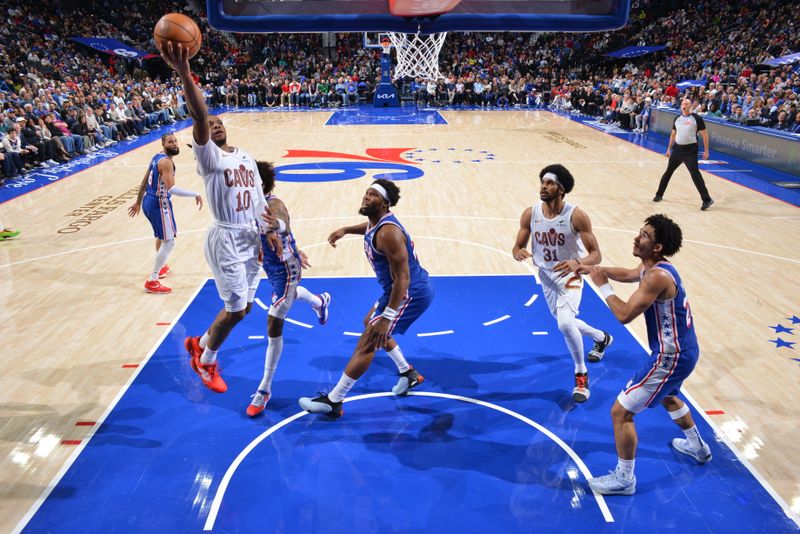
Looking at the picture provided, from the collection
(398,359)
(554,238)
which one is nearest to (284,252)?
(398,359)

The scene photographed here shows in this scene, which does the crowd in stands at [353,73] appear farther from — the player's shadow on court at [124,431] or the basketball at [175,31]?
the basketball at [175,31]

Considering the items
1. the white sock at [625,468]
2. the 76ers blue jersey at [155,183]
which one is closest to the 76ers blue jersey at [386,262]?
the white sock at [625,468]

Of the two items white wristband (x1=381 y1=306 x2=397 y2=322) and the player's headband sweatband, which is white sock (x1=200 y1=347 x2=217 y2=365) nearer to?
white wristband (x1=381 y1=306 x2=397 y2=322)

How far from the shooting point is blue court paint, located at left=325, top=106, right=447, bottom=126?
70.2 ft

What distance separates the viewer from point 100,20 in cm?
3130

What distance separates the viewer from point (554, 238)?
4.72 m

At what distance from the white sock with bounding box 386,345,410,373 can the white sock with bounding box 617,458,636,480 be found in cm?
176

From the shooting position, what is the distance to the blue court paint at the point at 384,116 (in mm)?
21391

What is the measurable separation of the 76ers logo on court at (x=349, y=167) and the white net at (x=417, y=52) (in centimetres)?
307

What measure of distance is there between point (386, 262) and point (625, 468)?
6.32 feet

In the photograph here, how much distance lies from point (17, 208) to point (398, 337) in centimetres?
768

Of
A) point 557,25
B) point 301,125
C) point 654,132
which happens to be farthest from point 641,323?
point 301,125

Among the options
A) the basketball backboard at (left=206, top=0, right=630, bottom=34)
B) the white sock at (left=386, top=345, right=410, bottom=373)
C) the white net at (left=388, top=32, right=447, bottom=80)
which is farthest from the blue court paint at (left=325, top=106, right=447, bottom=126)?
the white sock at (left=386, top=345, right=410, bottom=373)

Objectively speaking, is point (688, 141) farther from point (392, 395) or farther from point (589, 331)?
point (392, 395)
